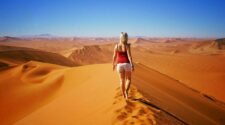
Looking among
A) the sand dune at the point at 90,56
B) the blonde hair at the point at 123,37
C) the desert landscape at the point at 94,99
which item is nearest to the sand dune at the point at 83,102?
the desert landscape at the point at 94,99

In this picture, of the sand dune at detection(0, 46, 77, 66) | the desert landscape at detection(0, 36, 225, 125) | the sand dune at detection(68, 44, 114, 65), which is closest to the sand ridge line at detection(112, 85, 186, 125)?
the desert landscape at detection(0, 36, 225, 125)

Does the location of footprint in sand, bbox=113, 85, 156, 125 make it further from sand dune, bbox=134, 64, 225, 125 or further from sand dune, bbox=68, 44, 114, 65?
sand dune, bbox=68, 44, 114, 65

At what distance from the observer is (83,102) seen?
622 centimetres

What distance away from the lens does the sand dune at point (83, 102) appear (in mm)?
4930

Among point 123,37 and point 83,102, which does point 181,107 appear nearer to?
point 83,102

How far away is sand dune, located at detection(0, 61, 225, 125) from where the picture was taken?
4.93m

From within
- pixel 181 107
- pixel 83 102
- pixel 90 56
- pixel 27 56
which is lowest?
pixel 90 56

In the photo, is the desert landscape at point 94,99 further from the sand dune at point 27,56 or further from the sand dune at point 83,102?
the sand dune at point 27,56

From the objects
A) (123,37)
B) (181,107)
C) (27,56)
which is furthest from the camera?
(27,56)

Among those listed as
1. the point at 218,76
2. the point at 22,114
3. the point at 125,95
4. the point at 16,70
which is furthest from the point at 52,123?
the point at 218,76

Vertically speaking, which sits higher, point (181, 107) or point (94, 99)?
point (94, 99)

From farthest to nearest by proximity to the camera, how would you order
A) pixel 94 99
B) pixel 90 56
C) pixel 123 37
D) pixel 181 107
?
pixel 90 56
pixel 181 107
pixel 94 99
pixel 123 37

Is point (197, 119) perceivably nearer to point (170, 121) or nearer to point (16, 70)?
point (170, 121)

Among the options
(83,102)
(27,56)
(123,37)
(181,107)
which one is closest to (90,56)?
(27,56)
